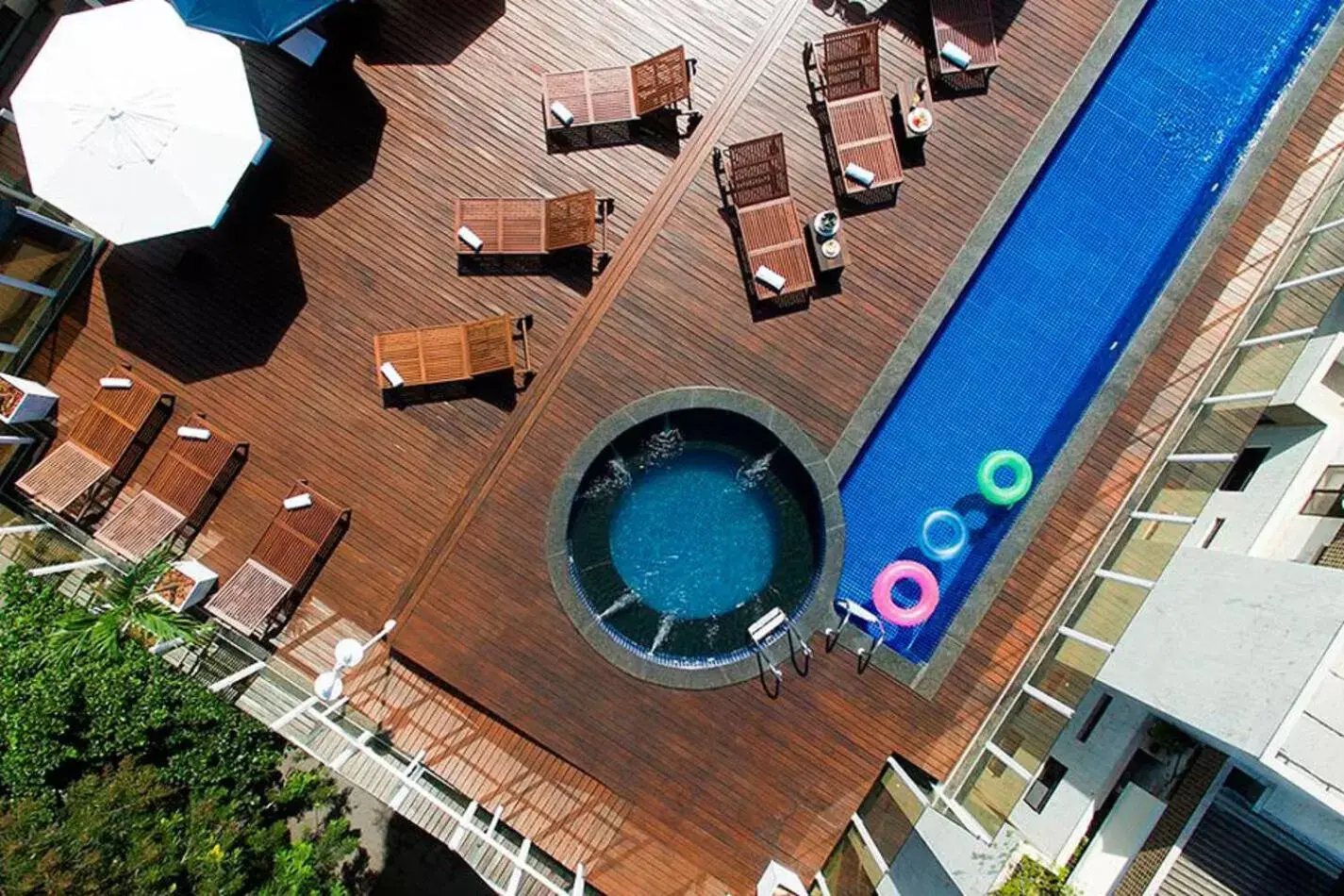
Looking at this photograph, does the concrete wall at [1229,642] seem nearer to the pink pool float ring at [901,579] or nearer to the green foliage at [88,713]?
the pink pool float ring at [901,579]

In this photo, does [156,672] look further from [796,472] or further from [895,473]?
[895,473]

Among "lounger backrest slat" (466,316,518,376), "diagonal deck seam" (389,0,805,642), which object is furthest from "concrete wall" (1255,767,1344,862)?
"lounger backrest slat" (466,316,518,376)

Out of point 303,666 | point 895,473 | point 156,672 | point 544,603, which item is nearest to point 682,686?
point 544,603

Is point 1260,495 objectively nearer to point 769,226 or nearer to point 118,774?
point 769,226

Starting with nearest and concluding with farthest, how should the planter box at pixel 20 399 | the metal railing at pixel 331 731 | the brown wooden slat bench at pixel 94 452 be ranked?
1. the metal railing at pixel 331 731
2. the planter box at pixel 20 399
3. the brown wooden slat bench at pixel 94 452

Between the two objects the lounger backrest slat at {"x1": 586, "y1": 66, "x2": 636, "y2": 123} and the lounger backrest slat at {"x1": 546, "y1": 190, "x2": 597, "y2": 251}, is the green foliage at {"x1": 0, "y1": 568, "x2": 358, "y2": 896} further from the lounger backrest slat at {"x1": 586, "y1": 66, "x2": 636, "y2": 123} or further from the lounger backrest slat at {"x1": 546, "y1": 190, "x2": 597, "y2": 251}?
the lounger backrest slat at {"x1": 586, "y1": 66, "x2": 636, "y2": 123}

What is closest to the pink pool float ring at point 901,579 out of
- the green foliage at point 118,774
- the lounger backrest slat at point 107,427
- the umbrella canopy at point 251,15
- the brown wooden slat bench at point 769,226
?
the brown wooden slat bench at point 769,226
